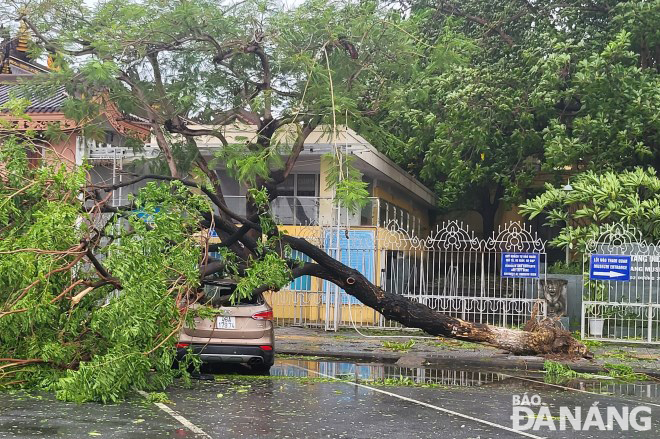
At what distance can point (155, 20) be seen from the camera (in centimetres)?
1384

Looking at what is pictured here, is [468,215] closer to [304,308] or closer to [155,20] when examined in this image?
[304,308]

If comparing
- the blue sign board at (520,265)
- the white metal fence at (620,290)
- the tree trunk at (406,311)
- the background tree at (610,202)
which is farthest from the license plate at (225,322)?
the background tree at (610,202)

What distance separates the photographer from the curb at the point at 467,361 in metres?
14.4

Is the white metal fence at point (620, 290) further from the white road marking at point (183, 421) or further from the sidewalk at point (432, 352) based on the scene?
the white road marking at point (183, 421)

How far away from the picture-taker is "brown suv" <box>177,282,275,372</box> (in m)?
12.0

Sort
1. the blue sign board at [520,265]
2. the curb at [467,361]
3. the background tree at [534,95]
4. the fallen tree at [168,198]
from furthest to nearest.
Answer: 1. the background tree at [534,95]
2. the blue sign board at [520,265]
3. the curb at [467,361]
4. the fallen tree at [168,198]

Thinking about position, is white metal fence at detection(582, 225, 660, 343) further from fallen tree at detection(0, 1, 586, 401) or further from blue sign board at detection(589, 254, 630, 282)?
fallen tree at detection(0, 1, 586, 401)

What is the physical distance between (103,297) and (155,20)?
16.0 feet

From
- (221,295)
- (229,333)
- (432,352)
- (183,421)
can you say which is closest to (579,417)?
(183,421)

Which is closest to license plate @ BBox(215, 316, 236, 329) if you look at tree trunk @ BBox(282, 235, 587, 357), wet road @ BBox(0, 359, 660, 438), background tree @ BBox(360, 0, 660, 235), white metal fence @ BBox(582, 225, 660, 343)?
wet road @ BBox(0, 359, 660, 438)

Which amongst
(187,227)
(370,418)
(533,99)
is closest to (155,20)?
(187,227)

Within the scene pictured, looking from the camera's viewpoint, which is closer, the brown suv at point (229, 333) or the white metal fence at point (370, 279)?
the brown suv at point (229, 333)

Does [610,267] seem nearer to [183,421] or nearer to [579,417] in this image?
[579,417]

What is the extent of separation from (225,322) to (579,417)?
501cm
